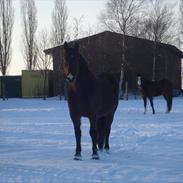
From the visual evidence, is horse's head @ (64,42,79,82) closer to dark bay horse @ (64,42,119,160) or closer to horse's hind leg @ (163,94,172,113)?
dark bay horse @ (64,42,119,160)

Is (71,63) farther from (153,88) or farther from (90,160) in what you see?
(153,88)

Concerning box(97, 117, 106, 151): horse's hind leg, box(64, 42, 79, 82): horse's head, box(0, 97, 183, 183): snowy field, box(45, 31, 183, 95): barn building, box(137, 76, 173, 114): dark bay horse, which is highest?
box(45, 31, 183, 95): barn building

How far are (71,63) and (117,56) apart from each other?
39907 mm

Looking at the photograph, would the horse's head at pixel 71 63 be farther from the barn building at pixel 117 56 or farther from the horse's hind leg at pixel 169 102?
the barn building at pixel 117 56

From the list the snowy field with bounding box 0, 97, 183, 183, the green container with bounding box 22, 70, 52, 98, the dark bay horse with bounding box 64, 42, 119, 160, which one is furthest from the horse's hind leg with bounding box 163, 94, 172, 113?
the green container with bounding box 22, 70, 52, 98

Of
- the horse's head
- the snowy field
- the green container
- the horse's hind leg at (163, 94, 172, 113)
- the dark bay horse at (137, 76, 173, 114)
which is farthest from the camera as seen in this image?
the green container

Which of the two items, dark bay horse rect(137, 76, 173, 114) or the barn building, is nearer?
dark bay horse rect(137, 76, 173, 114)

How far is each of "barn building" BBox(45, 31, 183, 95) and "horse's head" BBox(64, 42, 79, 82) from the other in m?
38.3

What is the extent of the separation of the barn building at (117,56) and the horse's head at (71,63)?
38301 mm

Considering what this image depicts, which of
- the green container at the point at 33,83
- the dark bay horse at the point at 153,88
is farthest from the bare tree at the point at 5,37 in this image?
the dark bay horse at the point at 153,88

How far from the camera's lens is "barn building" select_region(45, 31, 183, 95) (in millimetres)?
47625

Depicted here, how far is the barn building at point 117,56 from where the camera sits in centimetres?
4762

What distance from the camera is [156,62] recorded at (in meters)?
50.3

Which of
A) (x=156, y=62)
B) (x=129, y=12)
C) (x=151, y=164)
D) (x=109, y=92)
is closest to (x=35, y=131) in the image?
(x=109, y=92)
